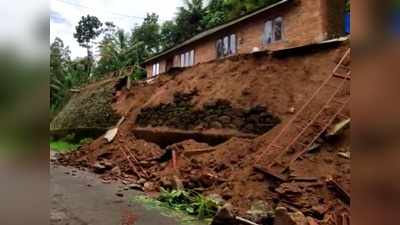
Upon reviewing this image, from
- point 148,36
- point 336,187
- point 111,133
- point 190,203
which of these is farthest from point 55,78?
point 148,36

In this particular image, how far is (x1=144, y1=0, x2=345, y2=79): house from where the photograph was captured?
9.38 m

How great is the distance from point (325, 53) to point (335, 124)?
2.16 metres

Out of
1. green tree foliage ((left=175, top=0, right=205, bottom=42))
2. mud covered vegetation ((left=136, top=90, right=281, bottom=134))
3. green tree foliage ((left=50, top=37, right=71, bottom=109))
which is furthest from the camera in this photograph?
green tree foliage ((left=175, top=0, right=205, bottom=42))

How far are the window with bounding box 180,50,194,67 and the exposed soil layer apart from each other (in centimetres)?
313

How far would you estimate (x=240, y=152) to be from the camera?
20.4ft

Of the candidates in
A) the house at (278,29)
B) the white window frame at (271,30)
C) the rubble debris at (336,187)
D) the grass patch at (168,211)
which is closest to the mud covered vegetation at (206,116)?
the rubble debris at (336,187)

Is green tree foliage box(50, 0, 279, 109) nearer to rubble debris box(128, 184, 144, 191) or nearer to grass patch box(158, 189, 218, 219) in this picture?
rubble debris box(128, 184, 144, 191)

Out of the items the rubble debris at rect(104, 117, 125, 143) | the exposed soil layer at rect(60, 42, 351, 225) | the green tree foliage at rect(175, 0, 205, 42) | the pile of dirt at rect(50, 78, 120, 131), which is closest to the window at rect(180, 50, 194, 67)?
the pile of dirt at rect(50, 78, 120, 131)

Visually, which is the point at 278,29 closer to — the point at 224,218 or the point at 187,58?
the point at 187,58

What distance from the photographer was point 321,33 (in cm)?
923

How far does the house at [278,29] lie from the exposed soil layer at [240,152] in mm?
1934

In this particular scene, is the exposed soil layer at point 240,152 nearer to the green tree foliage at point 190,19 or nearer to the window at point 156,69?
the window at point 156,69

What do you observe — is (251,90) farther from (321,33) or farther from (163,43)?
(163,43)

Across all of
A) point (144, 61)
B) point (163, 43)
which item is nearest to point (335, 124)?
point (144, 61)
